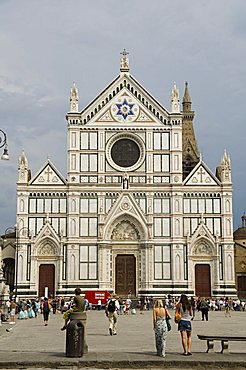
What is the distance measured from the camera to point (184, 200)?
51.9 metres

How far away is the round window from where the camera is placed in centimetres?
→ 5241

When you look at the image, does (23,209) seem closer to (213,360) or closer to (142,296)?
(142,296)

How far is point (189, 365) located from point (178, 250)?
37.3 metres

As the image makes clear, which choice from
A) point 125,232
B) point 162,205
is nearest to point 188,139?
point 162,205

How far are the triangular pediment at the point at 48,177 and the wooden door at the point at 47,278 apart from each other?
6921 mm

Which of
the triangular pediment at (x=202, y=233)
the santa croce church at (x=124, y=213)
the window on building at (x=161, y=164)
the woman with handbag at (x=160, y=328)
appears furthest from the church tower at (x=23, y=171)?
the woman with handbag at (x=160, y=328)

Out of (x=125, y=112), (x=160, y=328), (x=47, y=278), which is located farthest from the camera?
(x=125, y=112)

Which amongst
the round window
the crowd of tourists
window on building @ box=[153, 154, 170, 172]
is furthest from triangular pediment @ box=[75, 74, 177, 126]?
the crowd of tourists

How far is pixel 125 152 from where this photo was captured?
5259 centimetres

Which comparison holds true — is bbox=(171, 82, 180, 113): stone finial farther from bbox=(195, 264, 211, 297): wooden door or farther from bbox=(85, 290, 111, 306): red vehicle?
bbox=(85, 290, 111, 306): red vehicle

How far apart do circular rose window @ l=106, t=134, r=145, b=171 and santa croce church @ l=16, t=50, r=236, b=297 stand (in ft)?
0.28

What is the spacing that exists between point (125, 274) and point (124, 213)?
5.11 meters

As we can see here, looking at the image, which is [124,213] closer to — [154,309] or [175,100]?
[175,100]

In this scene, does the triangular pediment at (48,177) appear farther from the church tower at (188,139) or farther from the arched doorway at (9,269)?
the church tower at (188,139)
